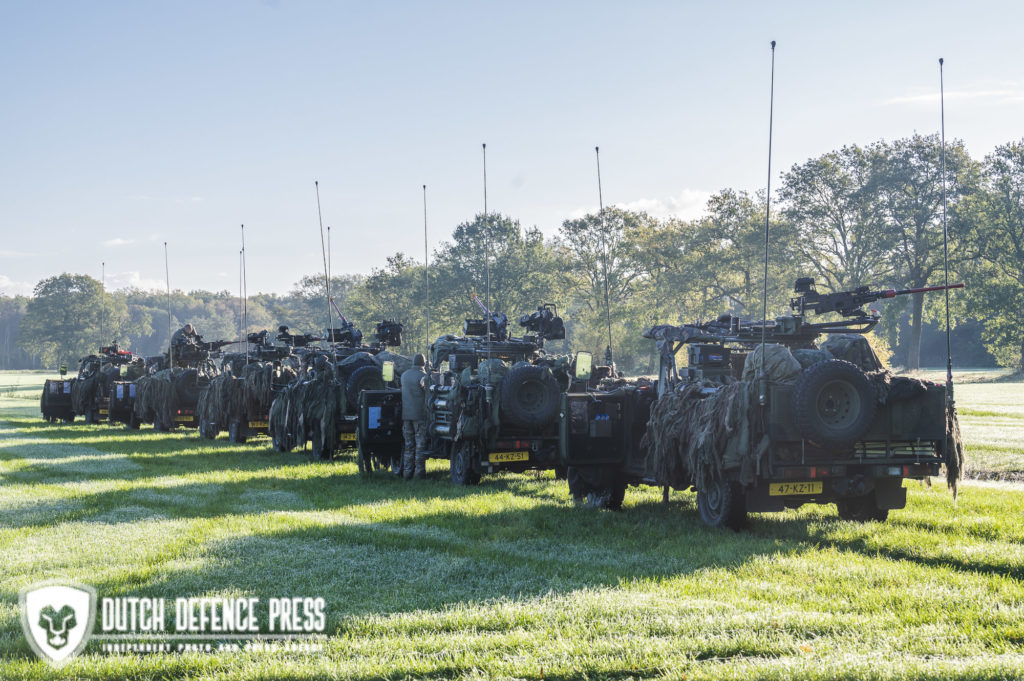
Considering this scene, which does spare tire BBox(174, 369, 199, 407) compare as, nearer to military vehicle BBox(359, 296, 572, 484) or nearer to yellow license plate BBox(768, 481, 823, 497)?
military vehicle BBox(359, 296, 572, 484)

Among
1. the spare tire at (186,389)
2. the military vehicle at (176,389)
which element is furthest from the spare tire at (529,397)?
the spare tire at (186,389)

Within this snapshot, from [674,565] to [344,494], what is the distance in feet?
23.2

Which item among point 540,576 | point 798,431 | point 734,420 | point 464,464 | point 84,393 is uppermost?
point 734,420

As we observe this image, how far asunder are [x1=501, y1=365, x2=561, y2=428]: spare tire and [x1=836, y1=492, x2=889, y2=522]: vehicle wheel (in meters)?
4.99

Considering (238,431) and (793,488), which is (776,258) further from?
(793,488)

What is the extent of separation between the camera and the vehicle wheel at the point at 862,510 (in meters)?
11.9

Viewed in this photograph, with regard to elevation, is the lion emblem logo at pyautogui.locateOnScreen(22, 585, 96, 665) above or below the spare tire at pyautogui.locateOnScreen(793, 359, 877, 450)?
below

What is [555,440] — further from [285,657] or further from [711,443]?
[285,657]

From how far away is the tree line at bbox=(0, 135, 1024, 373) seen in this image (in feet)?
193

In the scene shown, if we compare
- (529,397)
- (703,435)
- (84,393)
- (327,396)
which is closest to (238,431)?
(327,396)

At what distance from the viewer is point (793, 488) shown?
11.0 m

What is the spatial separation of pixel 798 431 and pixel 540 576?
3391 millimetres

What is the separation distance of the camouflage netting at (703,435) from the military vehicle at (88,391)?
92.1 feet

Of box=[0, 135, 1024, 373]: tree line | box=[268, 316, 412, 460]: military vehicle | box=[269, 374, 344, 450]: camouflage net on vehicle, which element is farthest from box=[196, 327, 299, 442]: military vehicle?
box=[0, 135, 1024, 373]: tree line
